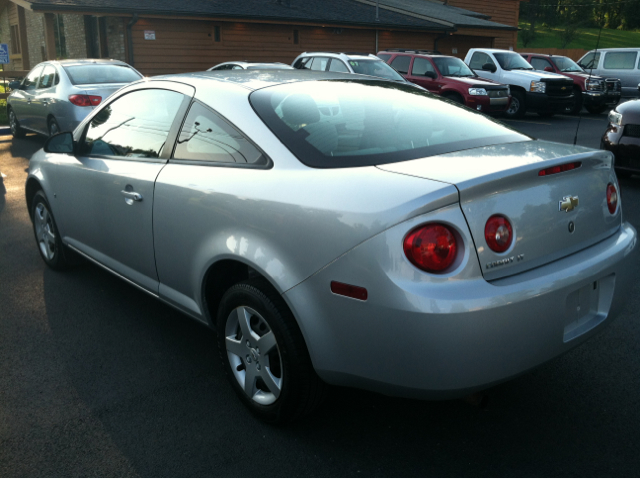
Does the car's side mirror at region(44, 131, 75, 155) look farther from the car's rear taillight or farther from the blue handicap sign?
the blue handicap sign

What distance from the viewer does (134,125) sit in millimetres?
3795

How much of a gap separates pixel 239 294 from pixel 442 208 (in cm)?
104

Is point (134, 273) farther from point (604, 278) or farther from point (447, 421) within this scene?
point (604, 278)

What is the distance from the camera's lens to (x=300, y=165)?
8.79ft

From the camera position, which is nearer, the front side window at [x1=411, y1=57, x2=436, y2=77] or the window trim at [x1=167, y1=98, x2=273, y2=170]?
the window trim at [x1=167, y1=98, x2=273, y2=170]

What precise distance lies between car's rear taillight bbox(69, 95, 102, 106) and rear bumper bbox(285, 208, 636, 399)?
9470mm

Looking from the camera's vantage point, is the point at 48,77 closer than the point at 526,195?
No

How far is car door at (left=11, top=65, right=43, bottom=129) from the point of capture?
40.2 ft

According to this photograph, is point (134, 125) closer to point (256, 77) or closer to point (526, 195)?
point (256, 77)

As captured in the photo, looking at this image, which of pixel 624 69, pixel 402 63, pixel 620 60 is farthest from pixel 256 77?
pixel 620 60

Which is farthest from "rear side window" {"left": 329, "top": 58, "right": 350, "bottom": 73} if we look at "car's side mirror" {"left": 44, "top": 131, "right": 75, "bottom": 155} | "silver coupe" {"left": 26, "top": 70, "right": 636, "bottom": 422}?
"silver coupe" {"left": 26, "top": 70, "right": 636, "bottom": 422}

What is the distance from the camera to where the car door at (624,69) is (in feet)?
71.8

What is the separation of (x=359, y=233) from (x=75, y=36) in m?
24.1

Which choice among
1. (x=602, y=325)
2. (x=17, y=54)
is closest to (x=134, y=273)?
(x=602, y=325)
